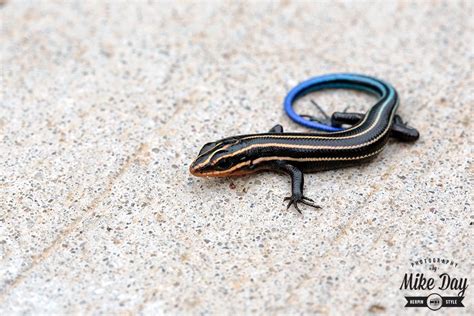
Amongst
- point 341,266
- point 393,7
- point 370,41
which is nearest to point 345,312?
point 341,266

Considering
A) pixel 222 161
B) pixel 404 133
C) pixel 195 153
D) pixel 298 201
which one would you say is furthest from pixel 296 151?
pixel 404 133

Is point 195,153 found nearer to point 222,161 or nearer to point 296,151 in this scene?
point 222,161

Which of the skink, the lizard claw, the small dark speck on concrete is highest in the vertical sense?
the skink

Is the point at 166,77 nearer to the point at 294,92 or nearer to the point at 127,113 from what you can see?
the point at 127,113

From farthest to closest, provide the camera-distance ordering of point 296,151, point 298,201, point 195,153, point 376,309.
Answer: point 195,153 → point 296,151 → point 298,201 → point 376,309

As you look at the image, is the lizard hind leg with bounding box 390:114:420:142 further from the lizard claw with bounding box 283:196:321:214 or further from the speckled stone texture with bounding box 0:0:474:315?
the lizard claw with bounding box 283:196:321:214

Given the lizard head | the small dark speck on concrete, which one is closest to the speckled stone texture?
the small dark speck on concrete
